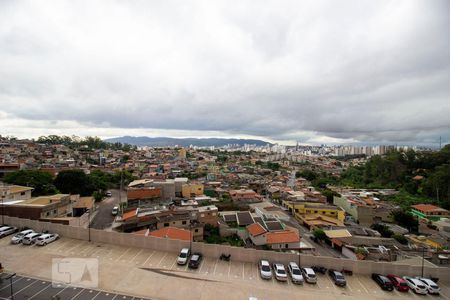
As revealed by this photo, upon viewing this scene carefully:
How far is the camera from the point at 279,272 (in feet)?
26.6

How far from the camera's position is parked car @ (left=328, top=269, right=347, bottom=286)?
7855 millimetres

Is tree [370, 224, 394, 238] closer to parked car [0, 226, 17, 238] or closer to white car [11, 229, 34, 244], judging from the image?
white car [11, 229, 34, 244]

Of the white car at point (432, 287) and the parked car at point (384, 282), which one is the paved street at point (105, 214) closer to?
the parked car at point (384, 282)

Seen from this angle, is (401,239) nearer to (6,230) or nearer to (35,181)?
(6,230)

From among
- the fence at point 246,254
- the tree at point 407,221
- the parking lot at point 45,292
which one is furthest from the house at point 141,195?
the tree at point 407,221

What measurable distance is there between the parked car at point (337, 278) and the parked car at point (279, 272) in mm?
1662

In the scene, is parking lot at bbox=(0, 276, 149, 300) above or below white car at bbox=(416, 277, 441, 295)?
above

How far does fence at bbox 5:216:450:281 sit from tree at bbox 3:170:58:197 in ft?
35.9

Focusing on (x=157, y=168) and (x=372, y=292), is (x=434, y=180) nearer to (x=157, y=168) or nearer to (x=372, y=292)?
(x=372, y=292)

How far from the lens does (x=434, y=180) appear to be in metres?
29.5

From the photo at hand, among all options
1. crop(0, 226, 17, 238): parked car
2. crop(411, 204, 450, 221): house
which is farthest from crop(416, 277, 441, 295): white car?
crop(411, 204, 450, 221): house

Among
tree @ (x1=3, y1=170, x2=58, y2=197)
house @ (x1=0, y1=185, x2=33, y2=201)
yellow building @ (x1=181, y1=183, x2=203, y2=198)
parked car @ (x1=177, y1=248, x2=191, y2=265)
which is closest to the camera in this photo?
parked car @ (x1=177, y1=248, x2=191, y2=265)

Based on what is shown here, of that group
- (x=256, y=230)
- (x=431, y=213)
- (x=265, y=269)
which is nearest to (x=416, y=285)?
(x=265, y=269)

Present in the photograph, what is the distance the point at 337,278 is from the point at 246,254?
3117 mm
